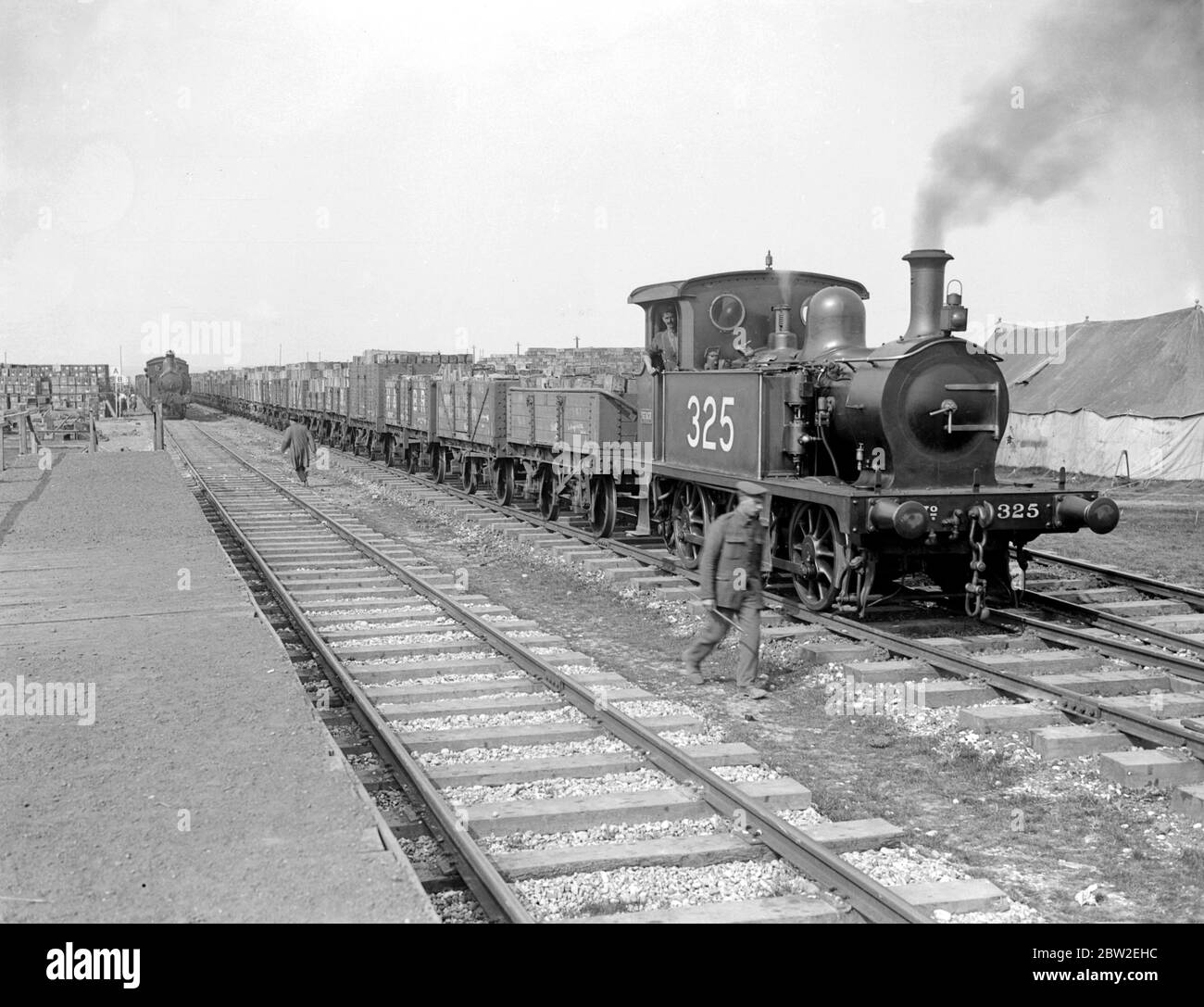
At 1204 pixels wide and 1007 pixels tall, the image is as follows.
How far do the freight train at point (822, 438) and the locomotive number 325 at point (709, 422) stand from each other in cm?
2

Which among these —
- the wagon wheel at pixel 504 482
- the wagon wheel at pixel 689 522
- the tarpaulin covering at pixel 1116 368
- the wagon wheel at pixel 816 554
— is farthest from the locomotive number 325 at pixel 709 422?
the tarpaulin covering at pixel 1116 368

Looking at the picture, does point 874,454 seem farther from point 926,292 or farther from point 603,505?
point 603,505

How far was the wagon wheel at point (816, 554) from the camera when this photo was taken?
375 inches

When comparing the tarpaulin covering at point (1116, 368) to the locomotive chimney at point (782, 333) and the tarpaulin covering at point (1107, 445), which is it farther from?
the locomotive chimney at point (782, 333)

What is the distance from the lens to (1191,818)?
18.5 ft

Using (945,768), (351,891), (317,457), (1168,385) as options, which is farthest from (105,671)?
(317,457)

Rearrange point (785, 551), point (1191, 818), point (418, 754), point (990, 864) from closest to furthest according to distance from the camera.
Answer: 1. point (990, 864)
2. point (1191, 818)
3. point (418, 754)
4. point (785, 551)

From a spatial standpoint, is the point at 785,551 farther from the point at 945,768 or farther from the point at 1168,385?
the point at 1168,385

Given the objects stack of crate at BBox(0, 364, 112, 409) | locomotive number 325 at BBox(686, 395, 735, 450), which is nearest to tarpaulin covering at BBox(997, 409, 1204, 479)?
locomotive number 325 at BBox(686, 395, 735, 450)

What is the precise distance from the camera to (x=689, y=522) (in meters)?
12.3

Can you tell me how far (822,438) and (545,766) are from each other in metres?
4.97

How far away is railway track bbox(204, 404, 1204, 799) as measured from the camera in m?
6.57

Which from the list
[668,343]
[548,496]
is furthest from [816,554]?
[548,496]

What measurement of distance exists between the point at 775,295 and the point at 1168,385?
534 inches
